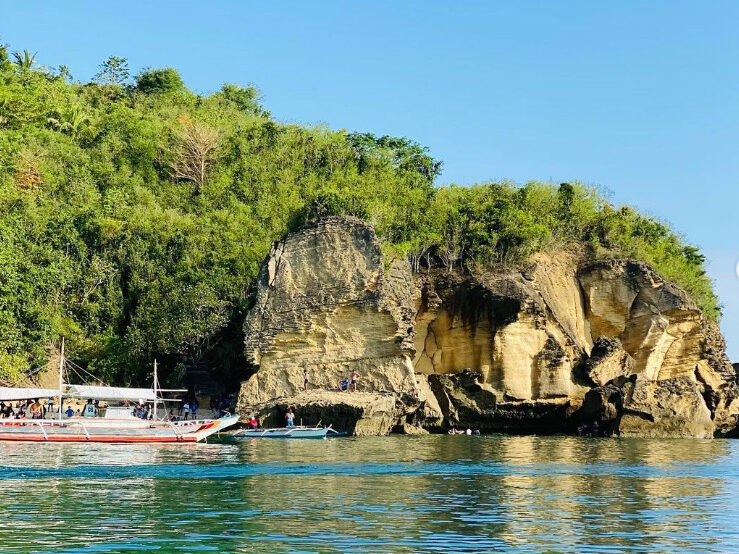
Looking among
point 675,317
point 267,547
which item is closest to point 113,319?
point 675,317

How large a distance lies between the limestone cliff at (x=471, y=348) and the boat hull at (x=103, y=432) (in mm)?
6654

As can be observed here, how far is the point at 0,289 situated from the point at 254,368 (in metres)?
14.4

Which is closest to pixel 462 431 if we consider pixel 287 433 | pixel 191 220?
pixel 287 433

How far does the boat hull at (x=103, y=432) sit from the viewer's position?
4662 cm

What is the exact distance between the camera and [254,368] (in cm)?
5603

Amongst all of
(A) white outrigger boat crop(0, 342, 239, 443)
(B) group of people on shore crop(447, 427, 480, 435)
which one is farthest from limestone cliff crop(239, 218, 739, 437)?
(A) white outrigger boat crop(0, 342, 239, 443)

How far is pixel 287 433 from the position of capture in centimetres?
5106

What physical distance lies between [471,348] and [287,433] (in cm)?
1337

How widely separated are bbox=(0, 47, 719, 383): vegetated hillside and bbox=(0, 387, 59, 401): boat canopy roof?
16.4 ft

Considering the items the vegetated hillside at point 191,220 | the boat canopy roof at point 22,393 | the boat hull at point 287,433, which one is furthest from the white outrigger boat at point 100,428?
the vegetated hillside at point 191,220

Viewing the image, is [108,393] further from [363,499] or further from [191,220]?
[363,499]

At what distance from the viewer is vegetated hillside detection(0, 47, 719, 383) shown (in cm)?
6084

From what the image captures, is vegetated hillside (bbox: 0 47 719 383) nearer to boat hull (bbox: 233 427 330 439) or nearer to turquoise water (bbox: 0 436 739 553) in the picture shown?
boat hull (bbox: 233 427 330 439)

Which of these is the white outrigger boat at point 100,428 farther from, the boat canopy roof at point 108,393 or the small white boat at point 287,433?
the small white boat at point 287,433
